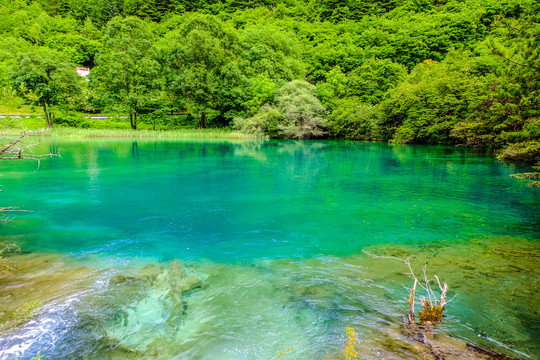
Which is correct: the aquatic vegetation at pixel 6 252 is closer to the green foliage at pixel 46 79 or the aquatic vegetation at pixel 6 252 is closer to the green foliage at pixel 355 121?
the green foliage at pixel 355 121

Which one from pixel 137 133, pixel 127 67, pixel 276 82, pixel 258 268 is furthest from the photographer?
pixel 276 82

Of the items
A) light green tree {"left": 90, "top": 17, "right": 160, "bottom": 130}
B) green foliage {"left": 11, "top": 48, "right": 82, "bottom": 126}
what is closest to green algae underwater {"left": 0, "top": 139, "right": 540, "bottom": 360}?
green foliage {"left": 11, "top": 48, "right": 82, "bottom": 126}

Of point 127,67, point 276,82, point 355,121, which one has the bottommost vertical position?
point 355,121

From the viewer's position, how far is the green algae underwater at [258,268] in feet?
14.1

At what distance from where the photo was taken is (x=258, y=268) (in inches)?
265

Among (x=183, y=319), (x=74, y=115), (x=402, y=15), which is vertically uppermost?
(x=402, y=15)

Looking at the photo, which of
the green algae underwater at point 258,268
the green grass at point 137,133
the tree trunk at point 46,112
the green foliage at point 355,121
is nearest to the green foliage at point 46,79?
the tree trunk at point 46,112

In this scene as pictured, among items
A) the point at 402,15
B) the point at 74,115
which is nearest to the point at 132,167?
the point at 74,115

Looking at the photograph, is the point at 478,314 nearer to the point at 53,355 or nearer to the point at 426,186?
the point at 53,355

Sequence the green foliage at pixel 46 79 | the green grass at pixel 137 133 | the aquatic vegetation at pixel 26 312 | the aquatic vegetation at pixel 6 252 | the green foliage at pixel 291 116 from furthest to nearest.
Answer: the green foliage at pixel 291 116, the green foliage at pixel 46 79, the green grass at pixel 137 133, the aquatic vegetation at pixel 6 252, the aquatic vegetation at pixel 26 312

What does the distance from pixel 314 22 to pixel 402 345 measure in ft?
339

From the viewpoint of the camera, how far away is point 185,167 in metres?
20.7

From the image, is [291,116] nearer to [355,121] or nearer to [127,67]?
[355,121]

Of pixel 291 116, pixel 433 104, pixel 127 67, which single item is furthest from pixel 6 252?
pixel 127 67
